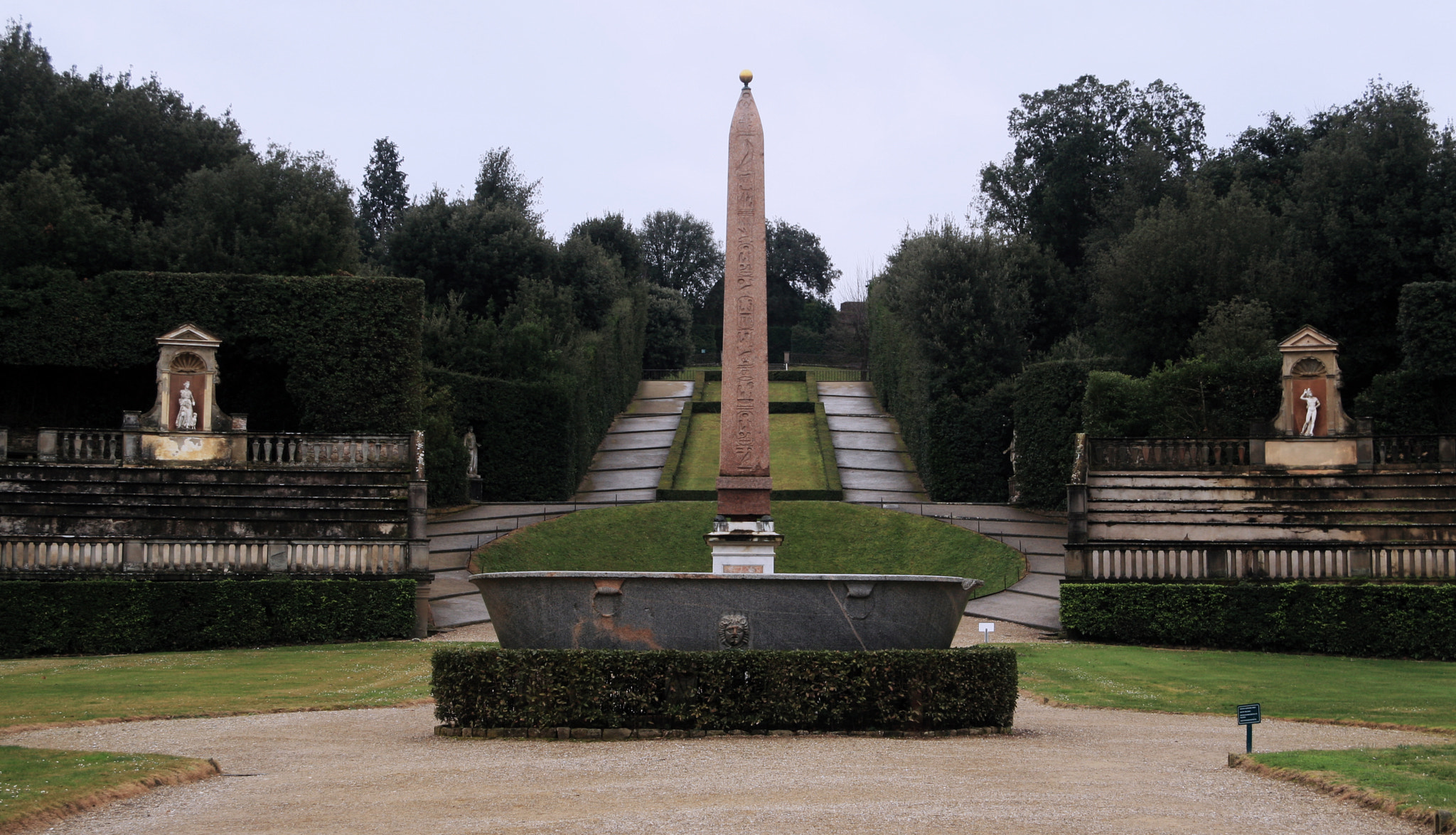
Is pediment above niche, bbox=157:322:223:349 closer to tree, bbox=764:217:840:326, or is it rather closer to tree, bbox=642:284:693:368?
tree, bbox=642:284:693:368

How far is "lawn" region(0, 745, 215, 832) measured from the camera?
658 cm

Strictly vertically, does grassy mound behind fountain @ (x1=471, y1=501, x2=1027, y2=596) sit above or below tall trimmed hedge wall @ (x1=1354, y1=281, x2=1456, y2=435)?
below

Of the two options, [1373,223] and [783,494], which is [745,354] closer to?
Answer: [783,494]

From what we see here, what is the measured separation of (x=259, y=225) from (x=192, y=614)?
1836 cm

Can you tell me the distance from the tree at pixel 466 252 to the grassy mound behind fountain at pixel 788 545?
19.5 metres

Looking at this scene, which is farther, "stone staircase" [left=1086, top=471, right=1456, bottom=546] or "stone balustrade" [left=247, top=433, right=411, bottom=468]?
"stone balustrade" [left=247, top=433, right=411, bottom=468]

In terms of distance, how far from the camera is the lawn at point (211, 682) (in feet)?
37.7

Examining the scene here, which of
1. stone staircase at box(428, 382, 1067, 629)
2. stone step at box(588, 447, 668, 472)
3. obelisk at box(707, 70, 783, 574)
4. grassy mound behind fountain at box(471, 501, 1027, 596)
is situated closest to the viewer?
obelisk at box(707, 70, 783, 574)

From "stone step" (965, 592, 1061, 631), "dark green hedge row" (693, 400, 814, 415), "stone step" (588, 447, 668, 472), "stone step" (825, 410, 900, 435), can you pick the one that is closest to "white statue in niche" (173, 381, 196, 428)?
"stone step" (965, 592, 1061, 631)

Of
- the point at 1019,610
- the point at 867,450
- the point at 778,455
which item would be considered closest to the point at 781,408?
the point at 867,450

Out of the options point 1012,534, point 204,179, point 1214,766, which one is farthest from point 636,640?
point 204,179

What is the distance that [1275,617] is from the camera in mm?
17938

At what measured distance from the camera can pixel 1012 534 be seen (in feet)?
91.8

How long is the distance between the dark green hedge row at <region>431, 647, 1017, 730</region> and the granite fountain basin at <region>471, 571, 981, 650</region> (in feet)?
1.15
